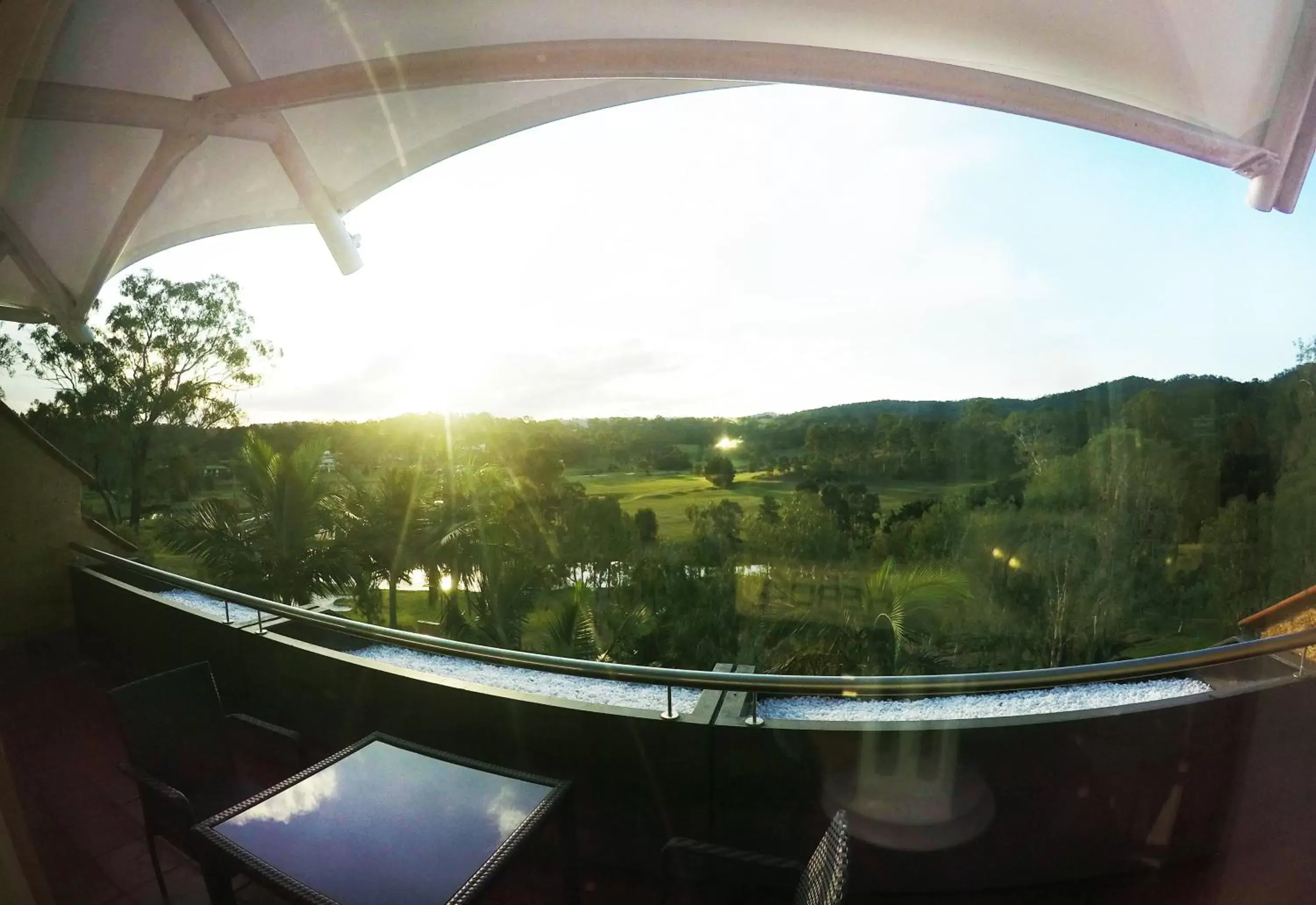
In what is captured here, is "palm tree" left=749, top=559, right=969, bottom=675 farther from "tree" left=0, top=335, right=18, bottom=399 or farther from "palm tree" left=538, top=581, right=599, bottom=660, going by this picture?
"tree" left=0, top=335, right=18, bottom=399

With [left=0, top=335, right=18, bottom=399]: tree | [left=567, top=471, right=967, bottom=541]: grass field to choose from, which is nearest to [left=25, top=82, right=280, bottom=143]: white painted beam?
[left=0, top=335, right=18, bottom=399]: tree

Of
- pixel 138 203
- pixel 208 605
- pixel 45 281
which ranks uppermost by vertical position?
pixel 138 203

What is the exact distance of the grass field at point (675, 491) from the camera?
1422 centimetres

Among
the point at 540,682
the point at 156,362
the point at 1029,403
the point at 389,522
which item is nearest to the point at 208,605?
the point at 540,682

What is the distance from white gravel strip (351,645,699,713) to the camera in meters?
2.29

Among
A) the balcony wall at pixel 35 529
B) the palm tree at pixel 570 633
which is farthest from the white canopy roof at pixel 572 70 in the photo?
the palm tree at pixel 570 633

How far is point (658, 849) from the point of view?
203 cm

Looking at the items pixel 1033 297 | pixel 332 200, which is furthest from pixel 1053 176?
pixel 332 200

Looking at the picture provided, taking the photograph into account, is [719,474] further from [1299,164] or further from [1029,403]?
[1299,164]

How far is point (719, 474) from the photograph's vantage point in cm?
1433

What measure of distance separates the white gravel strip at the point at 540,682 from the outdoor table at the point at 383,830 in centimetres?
54

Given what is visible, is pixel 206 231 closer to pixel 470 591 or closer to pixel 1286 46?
pixel 470 591

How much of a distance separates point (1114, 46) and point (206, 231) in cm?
769

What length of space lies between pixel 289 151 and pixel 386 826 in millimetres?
5163
